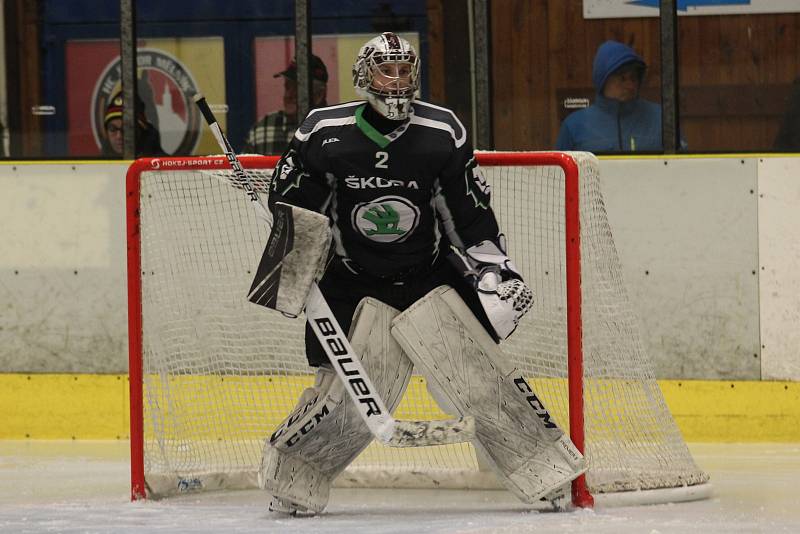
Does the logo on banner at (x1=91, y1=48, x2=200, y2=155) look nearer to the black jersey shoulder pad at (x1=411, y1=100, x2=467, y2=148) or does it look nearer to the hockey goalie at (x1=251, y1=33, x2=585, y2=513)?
the hockey goalie at (x1=251, y1=33, x2=585, y2=513)

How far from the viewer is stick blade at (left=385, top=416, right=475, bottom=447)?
5.13 meters

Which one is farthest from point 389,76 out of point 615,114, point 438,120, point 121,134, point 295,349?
point 121,134

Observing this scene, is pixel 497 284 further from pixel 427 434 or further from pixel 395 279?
pixel 427 434

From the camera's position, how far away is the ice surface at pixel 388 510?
201 inches

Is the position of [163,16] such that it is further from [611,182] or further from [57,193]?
[611,182]

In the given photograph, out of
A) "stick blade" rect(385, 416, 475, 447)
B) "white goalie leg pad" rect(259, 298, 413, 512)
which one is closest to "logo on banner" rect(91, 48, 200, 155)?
"white goalie leg pad" rect(259, 298, 413, 512)

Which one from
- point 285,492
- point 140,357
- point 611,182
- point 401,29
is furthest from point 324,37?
point 285,492

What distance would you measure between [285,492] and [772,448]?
87.6 inches

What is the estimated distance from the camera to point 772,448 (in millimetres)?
6676

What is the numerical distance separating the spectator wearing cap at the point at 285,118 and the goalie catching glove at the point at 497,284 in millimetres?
2427

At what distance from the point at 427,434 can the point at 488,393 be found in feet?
0.79

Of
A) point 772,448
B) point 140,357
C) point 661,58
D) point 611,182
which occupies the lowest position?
point 772,448

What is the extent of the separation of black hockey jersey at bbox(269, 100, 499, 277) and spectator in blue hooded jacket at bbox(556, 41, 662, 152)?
2.13m

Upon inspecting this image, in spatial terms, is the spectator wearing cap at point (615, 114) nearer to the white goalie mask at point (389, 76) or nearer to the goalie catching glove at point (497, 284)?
the goalie catching glove at point (497, 284)
